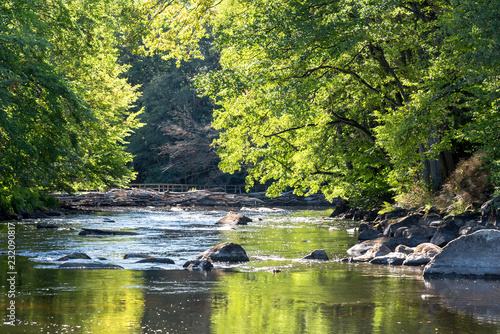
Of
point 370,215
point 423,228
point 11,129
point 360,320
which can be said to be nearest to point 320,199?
point 370,215

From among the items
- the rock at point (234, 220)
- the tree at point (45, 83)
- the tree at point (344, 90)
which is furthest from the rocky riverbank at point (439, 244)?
the tree at point (45, 83)

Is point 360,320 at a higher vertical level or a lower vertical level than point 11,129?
lower

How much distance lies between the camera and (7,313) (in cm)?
795

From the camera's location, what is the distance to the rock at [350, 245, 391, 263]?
13828 millimetres

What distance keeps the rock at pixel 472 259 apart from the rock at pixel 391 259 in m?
1.54

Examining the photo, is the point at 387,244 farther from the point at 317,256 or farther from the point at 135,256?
the point at 135,256

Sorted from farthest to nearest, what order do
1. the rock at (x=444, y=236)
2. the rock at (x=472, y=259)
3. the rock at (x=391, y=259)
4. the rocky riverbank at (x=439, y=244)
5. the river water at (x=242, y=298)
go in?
1. the rock at (x=444, y=236)
2. the rock at (x=391, y=259)
3. the rocky riverbank at (x=439, y=244)
4. the rock at (x=472, y=259)
5. the river water at (x=242, y=298)

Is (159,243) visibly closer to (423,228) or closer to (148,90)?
(423,228)

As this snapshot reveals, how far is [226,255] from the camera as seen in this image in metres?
13.7

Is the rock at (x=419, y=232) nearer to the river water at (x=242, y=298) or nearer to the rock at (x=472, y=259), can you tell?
the river water at (x=242, y=298)

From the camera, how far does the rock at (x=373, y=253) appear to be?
544 inches

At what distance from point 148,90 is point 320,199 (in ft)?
78.6

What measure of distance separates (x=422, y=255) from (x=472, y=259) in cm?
176

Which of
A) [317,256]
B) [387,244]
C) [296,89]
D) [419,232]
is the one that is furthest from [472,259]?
[296,89]
